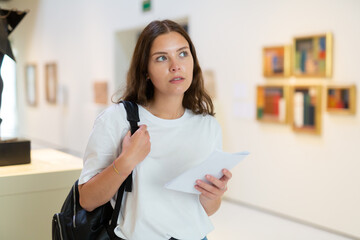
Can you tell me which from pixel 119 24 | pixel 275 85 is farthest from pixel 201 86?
pixel 119 24

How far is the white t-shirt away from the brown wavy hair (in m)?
0.11

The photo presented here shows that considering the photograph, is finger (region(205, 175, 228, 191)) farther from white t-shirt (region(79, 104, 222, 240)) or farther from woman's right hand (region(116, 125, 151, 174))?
woman's right hand (region(116, 125, 151, 174))

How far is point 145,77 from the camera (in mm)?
2264

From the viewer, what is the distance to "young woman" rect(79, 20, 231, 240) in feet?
6.72

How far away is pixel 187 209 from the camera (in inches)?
84.9

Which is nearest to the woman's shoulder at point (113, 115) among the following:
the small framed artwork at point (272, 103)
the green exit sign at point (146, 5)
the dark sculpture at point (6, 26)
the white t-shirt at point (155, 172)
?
the white t-shirt at point (155, 172)

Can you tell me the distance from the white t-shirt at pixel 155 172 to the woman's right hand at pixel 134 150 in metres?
0.11

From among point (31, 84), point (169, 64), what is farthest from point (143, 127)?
point (31, 84)

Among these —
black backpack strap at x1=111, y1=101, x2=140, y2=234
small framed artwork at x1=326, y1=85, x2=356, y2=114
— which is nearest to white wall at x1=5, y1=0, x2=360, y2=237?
small framed artwork at x1=326, y1=85, x2=356, y2=114

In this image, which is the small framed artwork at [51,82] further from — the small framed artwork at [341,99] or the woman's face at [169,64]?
the woman's face at [169,64]

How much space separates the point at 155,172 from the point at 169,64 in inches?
20.1

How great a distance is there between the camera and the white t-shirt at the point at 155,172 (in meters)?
2.06

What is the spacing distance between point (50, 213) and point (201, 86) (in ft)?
4.94

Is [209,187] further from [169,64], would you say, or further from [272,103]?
[272,103]
